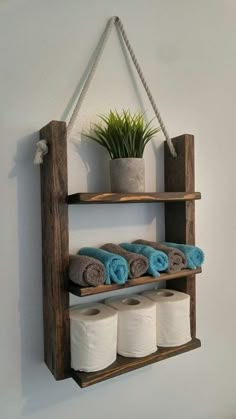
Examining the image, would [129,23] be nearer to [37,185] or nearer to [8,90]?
[8,90]

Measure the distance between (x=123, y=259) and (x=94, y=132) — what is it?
36cm

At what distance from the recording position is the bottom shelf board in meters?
0.70

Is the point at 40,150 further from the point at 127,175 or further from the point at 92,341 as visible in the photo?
the point at 92,341

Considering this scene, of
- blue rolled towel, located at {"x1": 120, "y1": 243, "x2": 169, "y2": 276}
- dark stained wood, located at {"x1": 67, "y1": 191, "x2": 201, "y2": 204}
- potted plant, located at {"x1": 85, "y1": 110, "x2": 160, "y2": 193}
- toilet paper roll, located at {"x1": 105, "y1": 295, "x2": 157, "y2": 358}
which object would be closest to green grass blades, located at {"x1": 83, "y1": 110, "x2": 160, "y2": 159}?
potted plant, located at {"x1": 85, "y1": 110, "x2": 160, "y2": 193}

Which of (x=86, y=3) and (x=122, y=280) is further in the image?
(x=86, y=3)

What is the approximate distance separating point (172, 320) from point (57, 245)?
0.39m

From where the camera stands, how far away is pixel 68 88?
0.81m

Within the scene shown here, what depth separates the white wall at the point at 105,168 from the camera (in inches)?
29.5

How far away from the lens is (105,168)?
0.85 metres

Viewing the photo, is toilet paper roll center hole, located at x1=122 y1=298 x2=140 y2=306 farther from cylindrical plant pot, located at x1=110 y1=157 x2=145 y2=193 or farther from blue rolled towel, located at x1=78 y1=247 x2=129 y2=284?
cylindrical plant pot, located at x1=110 y1=157 x2=145 y2=193

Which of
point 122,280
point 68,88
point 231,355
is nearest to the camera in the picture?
point 122,280

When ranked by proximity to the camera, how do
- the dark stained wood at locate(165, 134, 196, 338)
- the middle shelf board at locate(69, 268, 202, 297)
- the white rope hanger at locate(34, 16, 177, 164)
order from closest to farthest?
1. the middle shelf board at locate(69, 268, 202, 297)
2. the white rope hanger at locate(34, 16, 177, 164)
3. the dark stained wood at locate(165, 134, 196, 338)

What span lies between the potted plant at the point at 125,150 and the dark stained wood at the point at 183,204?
148 mm

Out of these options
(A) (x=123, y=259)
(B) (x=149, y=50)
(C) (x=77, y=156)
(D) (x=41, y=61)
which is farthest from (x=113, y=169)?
(B) (x=149, y=50)
